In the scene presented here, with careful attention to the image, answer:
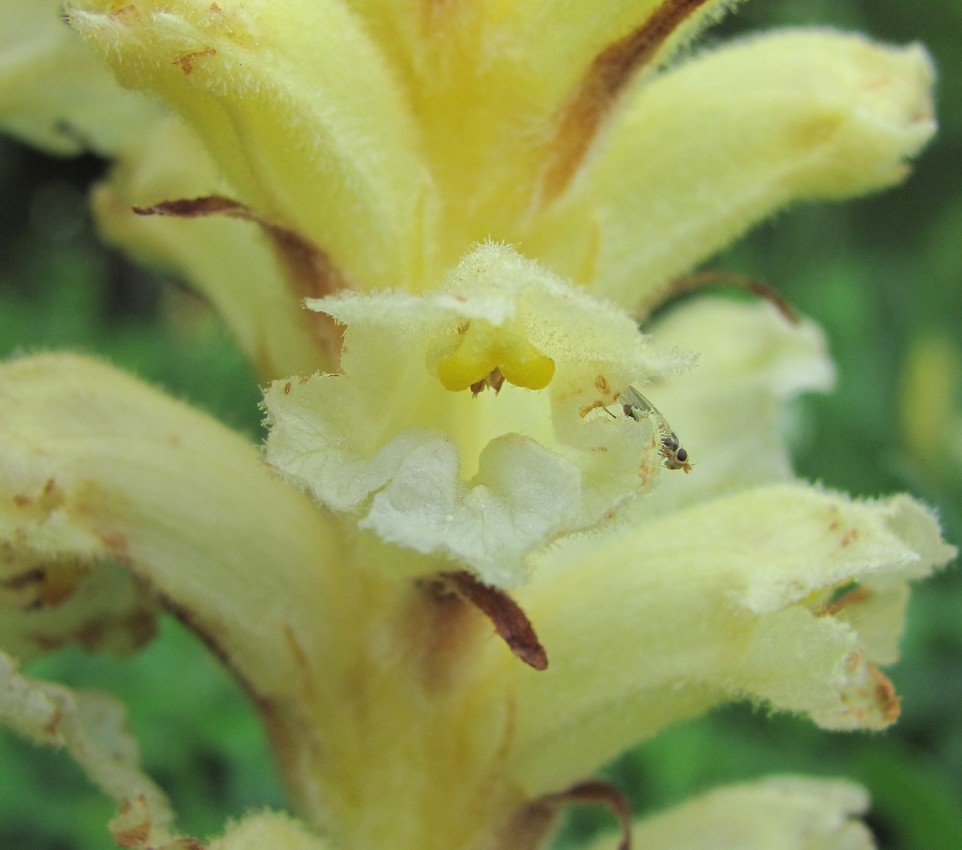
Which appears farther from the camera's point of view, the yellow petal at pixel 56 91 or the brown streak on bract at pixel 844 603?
the yellow petal at pixel 56 91

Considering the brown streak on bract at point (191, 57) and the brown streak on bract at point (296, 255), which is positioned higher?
the brown streak on bract at point (191, 57)

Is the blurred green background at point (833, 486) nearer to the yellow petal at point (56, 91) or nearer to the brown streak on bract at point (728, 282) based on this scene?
the yellow petal at point (56, 91)

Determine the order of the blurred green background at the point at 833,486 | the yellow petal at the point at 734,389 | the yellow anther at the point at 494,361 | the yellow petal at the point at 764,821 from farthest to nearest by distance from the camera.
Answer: the blurred green background at the point at 833,486, the yellow petal at the point at 734,389, the yellow petal at the point at 764,821, the yellow anther at the point at 494,361

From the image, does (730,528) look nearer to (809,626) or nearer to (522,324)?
(809,626)

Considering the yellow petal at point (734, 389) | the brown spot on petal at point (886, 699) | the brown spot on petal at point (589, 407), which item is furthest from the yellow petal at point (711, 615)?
the brown spot on petal at point (589, 407)

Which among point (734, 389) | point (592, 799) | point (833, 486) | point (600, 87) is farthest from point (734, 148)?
point (833, 486)

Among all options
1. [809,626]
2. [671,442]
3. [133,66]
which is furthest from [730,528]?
[133,66]

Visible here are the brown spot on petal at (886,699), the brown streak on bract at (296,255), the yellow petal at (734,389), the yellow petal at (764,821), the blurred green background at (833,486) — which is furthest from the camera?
the blurred green background at (833,486)
